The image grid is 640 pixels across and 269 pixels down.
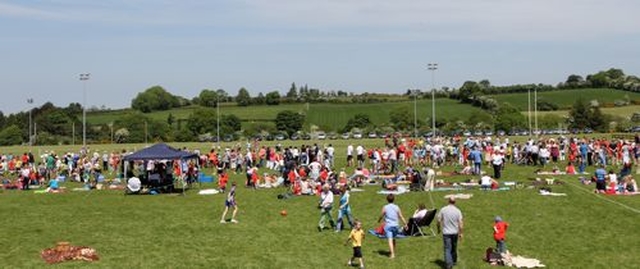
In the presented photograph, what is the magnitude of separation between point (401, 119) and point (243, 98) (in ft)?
141

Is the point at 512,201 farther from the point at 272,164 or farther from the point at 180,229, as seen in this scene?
the point at 272,164

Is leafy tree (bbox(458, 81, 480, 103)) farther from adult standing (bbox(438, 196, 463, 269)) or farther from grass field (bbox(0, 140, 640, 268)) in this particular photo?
adult standing (bbox(438, 196, 463, 269))

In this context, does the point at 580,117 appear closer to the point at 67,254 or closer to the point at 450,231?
the point at 450,231

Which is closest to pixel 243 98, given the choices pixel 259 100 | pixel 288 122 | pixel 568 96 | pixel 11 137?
pixel 259 100

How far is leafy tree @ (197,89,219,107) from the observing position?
15975 centimetres

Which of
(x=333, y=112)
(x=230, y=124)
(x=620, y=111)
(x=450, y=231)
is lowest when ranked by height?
(x=450, y=231)

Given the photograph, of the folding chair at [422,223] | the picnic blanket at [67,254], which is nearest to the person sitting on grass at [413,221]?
the folding chair at [422,223]

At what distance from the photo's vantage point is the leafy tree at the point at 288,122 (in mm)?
118119

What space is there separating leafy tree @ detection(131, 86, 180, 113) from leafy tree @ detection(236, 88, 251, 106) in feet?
50.0

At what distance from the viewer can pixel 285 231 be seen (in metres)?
19.6

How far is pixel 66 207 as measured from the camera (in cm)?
2609

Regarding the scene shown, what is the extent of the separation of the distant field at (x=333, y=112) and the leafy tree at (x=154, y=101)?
8.81 m

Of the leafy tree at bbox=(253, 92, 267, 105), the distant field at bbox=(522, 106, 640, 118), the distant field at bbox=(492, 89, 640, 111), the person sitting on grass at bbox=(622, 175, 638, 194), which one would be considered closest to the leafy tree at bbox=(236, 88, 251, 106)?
the leafy tree at bbox=(253, 92, 267, 105)

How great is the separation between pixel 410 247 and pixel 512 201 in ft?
28.1
